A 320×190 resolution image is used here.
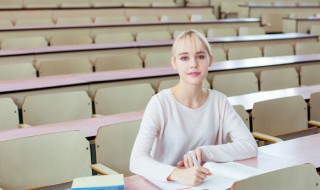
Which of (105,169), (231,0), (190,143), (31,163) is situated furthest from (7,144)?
(231,0)

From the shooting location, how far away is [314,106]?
376 centimetres

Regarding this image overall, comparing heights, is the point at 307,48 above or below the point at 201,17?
below

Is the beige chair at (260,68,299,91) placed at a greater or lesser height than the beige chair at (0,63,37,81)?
lesser

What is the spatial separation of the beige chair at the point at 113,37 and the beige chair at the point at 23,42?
752 millimetres

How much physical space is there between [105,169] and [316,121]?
181 cm

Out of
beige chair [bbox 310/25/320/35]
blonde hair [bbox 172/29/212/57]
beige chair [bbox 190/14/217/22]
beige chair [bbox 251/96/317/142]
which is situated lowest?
beige chair [bbox 251/96/317/142]

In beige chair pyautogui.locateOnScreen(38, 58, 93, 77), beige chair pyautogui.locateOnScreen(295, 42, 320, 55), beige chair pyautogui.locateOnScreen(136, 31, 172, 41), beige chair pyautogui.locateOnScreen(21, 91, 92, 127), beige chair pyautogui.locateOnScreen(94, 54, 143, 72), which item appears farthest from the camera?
beige chair pyautogui.locateOnScreen(136, 31, 172, 41)

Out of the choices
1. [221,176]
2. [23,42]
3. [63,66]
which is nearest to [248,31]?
[23,42]

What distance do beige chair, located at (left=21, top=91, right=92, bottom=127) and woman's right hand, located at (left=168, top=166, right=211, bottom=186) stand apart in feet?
6.01

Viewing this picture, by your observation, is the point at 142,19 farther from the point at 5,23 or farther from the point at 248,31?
the point at 5,23

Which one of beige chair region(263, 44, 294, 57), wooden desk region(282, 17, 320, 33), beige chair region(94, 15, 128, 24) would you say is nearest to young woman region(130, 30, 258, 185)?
beige chair region(263, 44, 294, 57)

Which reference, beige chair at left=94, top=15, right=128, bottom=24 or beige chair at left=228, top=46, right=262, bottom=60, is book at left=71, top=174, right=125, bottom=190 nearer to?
beige chair at left=228, top=46, right=262, bottom=60

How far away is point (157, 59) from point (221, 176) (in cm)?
371

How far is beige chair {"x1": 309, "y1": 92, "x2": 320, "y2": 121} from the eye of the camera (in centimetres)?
374
